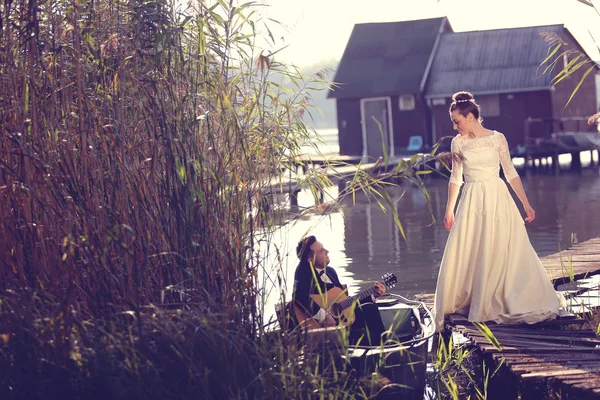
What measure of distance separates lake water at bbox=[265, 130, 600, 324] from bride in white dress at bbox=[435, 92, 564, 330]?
32.8 inches

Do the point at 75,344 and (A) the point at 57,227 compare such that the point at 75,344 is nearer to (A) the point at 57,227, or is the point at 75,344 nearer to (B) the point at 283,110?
(A) the point at 57,227

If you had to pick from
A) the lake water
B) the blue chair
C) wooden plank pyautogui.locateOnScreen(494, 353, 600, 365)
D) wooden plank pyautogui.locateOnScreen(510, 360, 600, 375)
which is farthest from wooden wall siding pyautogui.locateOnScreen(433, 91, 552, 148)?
wooden plank pyautogui.locateOnScreen(510, 360, 600, 375)

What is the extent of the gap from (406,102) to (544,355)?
27.8 metres

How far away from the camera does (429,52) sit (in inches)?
1314

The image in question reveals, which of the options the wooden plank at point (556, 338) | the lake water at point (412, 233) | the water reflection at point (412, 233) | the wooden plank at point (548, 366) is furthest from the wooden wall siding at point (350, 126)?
the wooden plank at point (548, 366)

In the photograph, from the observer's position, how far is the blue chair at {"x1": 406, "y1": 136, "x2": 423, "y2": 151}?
1272 inches

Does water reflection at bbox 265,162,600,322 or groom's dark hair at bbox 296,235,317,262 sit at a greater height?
groom's dark hair at bbox 296,235,317,262

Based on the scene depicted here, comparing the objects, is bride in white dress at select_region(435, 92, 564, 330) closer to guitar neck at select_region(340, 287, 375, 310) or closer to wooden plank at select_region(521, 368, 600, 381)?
guitar neck at select_region(340, 287, 375, 310)

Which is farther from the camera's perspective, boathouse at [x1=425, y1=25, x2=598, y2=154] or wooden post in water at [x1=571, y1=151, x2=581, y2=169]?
boathouse at [x1=425, y1=25, x2=598, y2=154]

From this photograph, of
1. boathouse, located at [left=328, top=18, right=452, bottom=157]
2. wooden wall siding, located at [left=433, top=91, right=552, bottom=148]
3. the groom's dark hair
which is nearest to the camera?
the groom's dark hair

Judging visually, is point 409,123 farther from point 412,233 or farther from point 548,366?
point 548,366

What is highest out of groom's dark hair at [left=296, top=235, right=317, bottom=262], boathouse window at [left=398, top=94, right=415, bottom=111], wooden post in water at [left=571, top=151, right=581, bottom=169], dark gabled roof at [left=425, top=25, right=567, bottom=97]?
dark gabled roof at [left=425, top=25, right=567, bottom=97]

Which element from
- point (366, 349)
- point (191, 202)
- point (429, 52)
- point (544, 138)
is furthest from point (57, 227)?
point (429, 52)

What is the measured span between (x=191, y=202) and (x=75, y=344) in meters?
0.95
